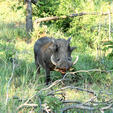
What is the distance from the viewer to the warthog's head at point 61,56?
16.4ft

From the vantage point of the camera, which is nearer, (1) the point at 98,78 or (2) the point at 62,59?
(2) the point at 62,59

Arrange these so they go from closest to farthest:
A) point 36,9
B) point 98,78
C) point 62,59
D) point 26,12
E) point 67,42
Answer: point 62,59, point 67,42, point 98,78, point 26,12, point 36,9

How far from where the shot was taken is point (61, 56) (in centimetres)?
518

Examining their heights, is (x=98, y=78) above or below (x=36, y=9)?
below

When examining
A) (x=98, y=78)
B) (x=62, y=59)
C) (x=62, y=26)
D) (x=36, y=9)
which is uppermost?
(x=36, y=9)

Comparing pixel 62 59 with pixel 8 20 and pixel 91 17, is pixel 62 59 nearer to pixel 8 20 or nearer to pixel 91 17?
pixel 91 17

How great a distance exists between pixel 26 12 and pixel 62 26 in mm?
1518

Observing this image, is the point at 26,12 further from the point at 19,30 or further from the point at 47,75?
the point at 47,75

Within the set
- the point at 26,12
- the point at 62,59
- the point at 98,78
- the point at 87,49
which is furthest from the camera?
the point at 26,12

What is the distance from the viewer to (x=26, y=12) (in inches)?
438

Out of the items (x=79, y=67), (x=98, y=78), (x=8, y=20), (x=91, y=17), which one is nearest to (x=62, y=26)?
(x=91, y=17)

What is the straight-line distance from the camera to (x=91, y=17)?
10.4 metres

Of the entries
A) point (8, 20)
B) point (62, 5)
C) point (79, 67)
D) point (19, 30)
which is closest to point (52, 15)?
point (62, 5)

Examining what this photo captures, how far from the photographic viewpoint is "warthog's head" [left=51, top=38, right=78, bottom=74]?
16.4 feet
